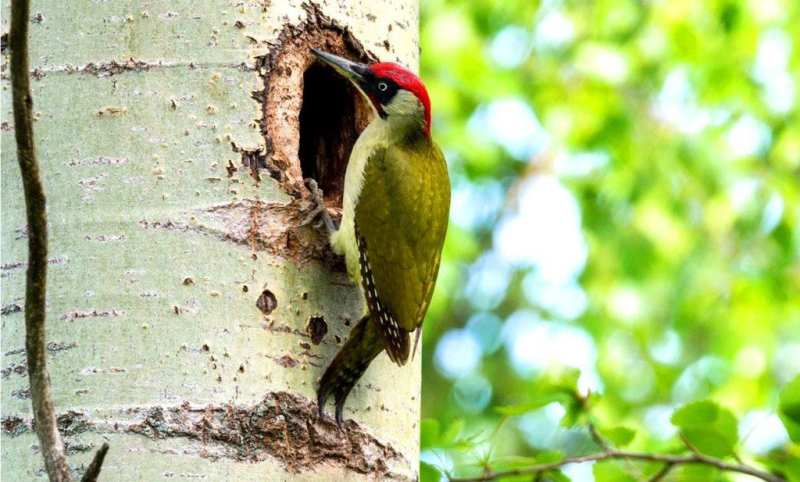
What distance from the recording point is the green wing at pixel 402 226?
2.78 meters

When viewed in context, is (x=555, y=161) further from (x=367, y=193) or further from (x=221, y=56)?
(x=221, y=56)

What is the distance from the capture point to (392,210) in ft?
9.90

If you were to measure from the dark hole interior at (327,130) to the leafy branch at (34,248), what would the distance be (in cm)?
157

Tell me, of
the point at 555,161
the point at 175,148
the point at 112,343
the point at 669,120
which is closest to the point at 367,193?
the point at 175,148

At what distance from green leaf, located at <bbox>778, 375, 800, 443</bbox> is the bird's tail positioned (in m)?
0.84

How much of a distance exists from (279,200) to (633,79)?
220 inches

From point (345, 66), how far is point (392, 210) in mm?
523

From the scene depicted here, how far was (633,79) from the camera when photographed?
7.46 metres

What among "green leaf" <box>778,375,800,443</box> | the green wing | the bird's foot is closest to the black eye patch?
the green wing

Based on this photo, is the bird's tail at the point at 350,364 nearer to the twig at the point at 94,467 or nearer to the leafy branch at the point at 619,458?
the leafy branch at the point at 619,458

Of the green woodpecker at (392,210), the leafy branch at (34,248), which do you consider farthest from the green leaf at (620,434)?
the leafy branch at (34,248)

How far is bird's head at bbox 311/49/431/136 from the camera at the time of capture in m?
2.62

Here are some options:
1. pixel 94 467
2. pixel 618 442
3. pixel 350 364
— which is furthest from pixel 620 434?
pixel 94 467

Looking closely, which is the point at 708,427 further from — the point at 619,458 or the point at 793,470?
the point at 619,458
